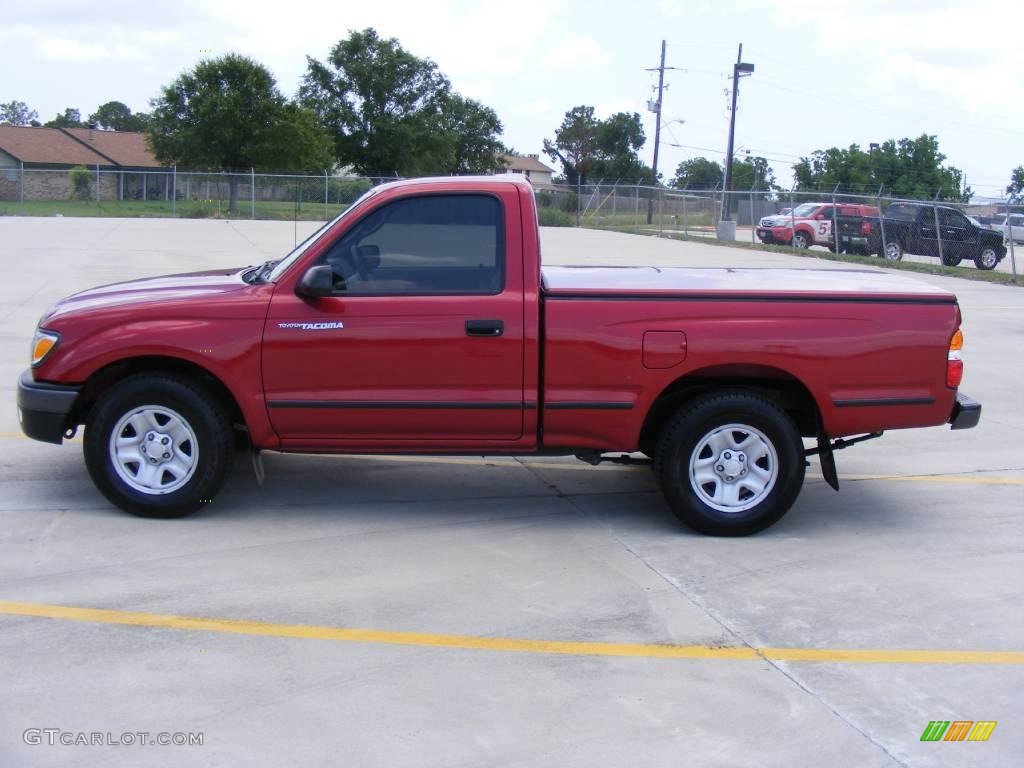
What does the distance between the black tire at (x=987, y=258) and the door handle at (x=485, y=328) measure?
25.1 m

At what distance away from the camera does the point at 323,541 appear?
5965 mm

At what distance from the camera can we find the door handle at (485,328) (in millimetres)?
5902

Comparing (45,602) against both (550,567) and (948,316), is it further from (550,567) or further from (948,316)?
(948,316)

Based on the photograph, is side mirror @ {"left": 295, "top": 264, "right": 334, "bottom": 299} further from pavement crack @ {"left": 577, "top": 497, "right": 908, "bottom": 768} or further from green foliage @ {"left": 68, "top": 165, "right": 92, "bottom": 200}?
green foliage @ {"left": 68, "top": 165, "right": 92, "bottom": 200}

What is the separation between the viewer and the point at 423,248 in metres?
6.09

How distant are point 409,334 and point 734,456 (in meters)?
1.87

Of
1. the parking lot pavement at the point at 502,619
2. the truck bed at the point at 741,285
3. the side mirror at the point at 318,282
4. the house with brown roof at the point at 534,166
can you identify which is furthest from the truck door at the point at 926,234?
the house with brown roof at the point at 534,166

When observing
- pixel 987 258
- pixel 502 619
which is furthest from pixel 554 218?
pixel 502 619

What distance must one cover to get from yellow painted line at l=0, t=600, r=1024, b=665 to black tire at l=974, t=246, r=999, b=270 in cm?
2553

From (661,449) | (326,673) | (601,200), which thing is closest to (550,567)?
(661,449)

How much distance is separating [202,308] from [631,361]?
2.29m

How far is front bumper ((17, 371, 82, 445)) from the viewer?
6016 mm

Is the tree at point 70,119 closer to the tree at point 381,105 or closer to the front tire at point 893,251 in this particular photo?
the tree at point 381,105

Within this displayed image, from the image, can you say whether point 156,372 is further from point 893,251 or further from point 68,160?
point 68,160
